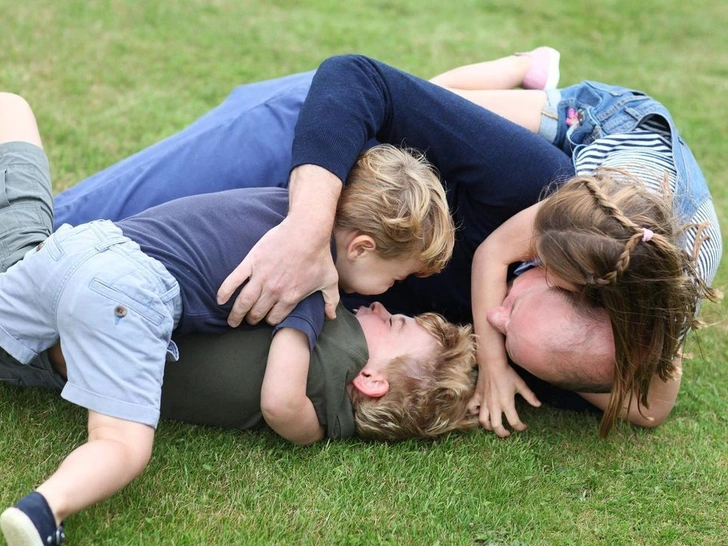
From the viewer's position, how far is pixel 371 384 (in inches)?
108

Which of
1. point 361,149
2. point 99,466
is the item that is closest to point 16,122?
point 361,149

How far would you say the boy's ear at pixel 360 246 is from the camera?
2.72 m

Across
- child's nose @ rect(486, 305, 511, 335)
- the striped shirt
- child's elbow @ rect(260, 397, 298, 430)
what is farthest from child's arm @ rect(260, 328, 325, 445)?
the striped shirt

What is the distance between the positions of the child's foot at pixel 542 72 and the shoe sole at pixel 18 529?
2738 mm

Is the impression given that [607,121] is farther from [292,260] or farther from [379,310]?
[292,260]

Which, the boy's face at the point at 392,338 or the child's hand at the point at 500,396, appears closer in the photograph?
the boy's face at the point at 392,338

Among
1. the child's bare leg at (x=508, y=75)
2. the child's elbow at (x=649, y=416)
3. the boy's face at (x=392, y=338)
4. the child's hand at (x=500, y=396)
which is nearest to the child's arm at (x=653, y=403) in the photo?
the child's elbow at (x=649, y=416)

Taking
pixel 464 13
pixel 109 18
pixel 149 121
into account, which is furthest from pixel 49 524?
pixel 464 13

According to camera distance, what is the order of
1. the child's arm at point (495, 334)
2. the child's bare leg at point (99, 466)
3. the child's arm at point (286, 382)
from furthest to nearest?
1. the child's arm at point (495, 334)
2. the child's arm at point (286, 382)
3. the child's bare leg at point (99, 466)

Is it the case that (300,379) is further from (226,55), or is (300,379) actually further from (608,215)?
(226,55)

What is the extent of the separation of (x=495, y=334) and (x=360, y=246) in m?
0.57

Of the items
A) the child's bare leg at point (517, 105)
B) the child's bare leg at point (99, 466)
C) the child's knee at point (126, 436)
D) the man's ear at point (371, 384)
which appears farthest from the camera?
the child's bare leg at point (517, 105)

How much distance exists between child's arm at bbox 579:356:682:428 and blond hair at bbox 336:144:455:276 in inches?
30.7

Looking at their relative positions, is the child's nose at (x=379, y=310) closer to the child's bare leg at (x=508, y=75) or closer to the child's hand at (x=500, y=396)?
the child's hand at (x=500, y=396)
